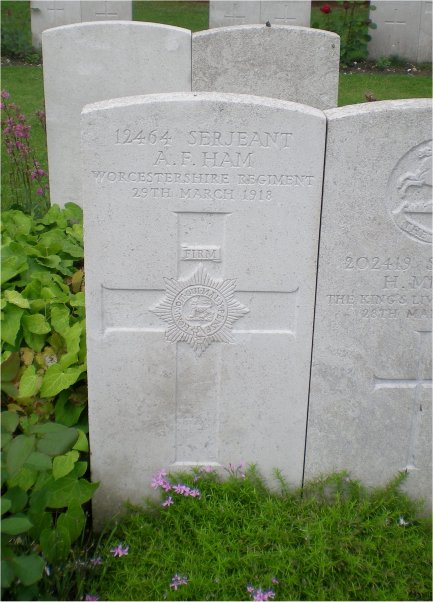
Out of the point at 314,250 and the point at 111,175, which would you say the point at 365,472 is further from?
the point at 111,175

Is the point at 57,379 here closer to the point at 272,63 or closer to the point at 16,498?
the point at 16,498

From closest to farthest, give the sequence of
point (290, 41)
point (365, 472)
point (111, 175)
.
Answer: point (111, 175) < point (365, 472) < point (290, 41)

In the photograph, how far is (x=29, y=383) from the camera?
3.11m

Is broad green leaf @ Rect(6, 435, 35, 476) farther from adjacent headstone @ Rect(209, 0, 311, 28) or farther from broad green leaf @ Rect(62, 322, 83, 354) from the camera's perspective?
adjacent headstone @ Rect(209, 0, 311, 28)

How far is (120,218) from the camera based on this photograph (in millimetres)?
2811

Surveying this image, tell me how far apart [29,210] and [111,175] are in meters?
2.75

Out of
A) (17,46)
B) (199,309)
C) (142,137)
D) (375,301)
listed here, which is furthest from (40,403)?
(17,46)

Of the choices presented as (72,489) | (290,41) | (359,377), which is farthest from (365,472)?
(290,41)

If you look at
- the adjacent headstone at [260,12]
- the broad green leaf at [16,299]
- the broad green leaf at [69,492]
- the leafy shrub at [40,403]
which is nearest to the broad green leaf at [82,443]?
the leafy shrub at [40,403]

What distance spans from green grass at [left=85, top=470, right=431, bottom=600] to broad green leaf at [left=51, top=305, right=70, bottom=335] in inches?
31.3

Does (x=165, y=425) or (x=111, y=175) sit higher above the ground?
(x=111, y=175)

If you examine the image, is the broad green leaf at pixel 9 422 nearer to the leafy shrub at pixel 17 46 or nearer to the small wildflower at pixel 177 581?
the small wildflower at pixel 177 581

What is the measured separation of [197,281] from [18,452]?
3.18ft

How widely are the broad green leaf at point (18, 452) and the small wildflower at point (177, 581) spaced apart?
794 millimetres
